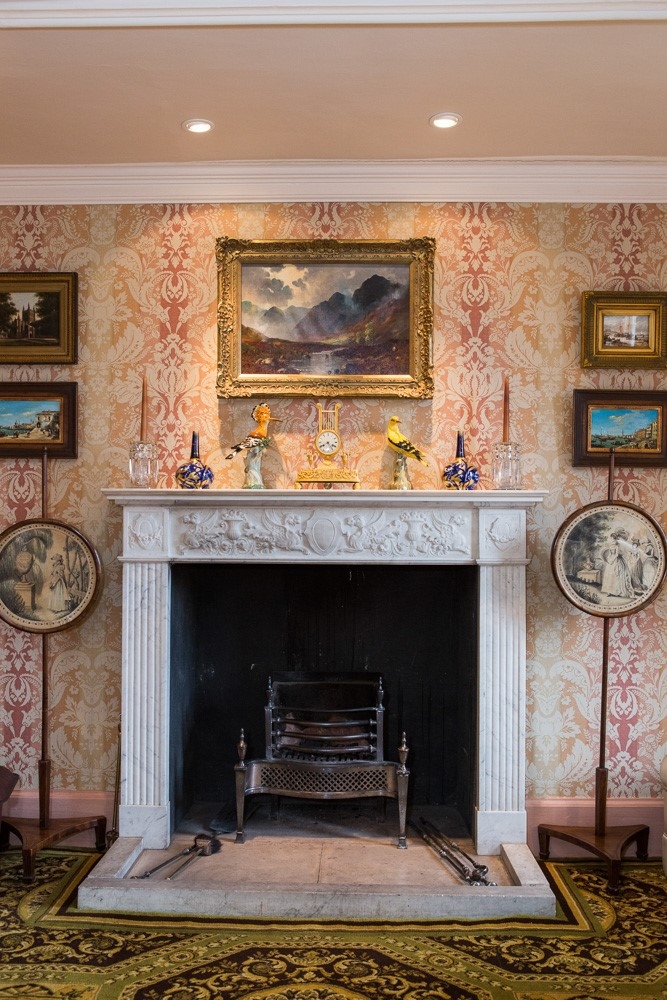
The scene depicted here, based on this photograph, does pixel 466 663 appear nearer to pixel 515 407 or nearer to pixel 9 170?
pixel 515 407

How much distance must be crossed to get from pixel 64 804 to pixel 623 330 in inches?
125

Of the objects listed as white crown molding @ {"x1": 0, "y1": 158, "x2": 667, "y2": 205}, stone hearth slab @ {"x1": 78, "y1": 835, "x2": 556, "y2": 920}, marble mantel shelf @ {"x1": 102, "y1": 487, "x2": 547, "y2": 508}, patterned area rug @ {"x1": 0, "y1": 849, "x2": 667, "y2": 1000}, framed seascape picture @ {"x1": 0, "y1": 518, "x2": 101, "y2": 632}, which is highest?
white crown molding @ {"x1": 0, "y1": 158, "x2": 667, "y2": 205}

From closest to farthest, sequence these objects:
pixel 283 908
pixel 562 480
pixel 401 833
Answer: pixel 283 908
pixel 401 833
pixel 562 480

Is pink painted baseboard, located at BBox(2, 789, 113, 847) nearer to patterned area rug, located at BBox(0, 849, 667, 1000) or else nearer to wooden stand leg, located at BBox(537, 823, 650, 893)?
patterned area rug, located at BBox(0, 849, 667, 1000)

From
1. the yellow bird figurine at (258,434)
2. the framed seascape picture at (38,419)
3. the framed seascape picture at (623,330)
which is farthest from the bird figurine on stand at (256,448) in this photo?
the framed seascape picture at (623,330)

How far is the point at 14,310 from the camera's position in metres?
3.63

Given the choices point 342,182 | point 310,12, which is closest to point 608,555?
point 342,182

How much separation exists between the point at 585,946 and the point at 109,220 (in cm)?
336

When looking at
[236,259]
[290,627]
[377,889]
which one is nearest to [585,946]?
[377,889]

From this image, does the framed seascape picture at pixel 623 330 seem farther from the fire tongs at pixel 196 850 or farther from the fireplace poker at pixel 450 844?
the fire tongs at pixel 196 850

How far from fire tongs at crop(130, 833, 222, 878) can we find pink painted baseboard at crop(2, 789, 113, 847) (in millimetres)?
510

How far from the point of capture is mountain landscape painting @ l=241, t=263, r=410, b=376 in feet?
11.8

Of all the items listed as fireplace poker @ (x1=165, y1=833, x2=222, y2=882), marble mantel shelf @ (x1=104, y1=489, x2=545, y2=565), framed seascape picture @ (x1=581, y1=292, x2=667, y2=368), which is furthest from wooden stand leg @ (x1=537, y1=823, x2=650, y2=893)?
framed seascape picture @ (x1=581, y1=292, x2=667, y2=368)

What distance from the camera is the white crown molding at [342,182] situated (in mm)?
3527
